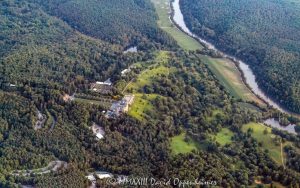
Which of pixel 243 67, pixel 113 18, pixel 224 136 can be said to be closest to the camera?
pixel 224 136

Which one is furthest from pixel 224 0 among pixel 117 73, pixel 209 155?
pixel 209 155

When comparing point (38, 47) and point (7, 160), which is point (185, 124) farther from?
point (38, 47)

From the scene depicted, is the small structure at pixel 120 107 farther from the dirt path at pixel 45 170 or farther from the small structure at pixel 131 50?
the small structure at pixel 131 50

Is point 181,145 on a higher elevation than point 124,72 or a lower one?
lower

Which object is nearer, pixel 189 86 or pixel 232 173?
pixel 232 173

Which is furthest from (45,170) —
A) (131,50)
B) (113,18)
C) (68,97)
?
(113,18)

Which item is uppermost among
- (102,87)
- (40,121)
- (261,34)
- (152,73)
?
(261,34)

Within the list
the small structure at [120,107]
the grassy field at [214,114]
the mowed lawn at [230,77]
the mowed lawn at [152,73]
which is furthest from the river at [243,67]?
the small structure at [120,107]

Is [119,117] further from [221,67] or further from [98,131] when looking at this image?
[221,67]
